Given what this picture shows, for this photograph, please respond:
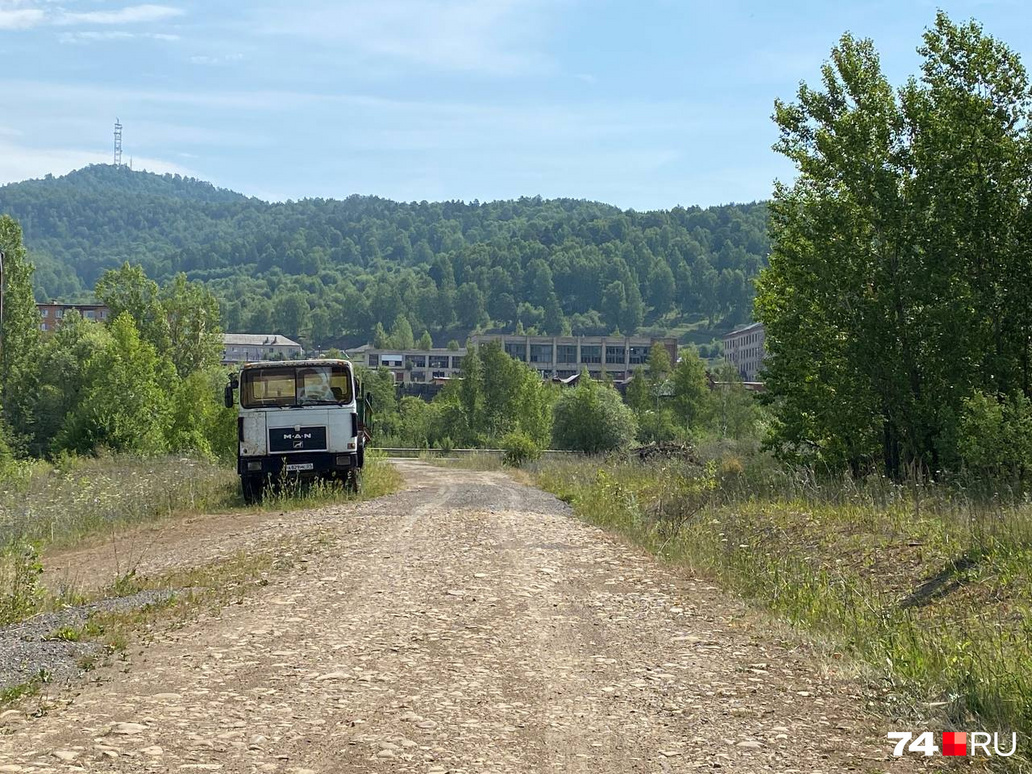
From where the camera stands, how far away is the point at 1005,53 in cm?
2186

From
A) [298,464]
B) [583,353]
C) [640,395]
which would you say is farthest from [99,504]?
[583,353]

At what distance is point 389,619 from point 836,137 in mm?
19455

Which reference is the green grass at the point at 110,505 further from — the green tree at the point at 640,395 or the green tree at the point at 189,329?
the green tree at the point at 640,395

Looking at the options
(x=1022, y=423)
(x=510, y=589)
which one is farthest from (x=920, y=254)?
(x=510, y=589)

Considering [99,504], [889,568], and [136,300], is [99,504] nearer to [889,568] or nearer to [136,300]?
[889,568]

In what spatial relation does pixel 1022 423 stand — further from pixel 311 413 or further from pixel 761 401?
pixel 311 413

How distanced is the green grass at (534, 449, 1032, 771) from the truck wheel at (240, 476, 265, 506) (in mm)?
7115

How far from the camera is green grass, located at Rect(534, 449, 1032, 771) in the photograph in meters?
6.85

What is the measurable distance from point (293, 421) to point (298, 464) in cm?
97

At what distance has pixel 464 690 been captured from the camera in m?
6.66

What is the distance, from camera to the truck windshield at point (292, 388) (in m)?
22.0

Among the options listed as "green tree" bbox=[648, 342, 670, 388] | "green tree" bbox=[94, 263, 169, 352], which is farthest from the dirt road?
"green tree" bbox=[648, 342, 670, 388]

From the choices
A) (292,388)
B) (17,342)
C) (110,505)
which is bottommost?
(110,505)

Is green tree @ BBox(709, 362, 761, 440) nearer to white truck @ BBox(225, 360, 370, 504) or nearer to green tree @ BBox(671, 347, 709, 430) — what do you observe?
green tree @ BBox(671, 347, 709, 430)
